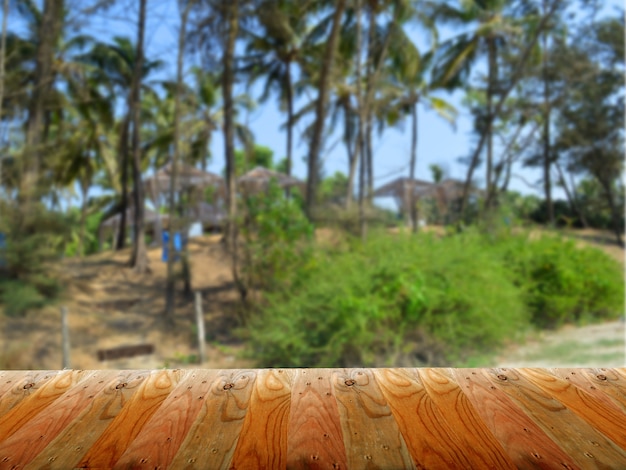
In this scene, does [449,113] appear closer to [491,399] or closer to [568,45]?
[568,45]

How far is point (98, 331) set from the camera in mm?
13562

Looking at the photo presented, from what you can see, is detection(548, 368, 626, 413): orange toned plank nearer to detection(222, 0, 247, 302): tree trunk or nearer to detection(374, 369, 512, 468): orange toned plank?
detection(374, 369, 512, 468): orange toned plank

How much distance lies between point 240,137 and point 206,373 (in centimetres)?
2018

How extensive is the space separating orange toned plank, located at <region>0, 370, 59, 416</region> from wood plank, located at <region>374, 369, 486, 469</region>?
46.7 inches

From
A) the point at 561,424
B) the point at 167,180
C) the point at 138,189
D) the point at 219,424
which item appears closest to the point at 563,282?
the point at 561,424

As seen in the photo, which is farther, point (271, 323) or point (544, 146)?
point (544, 146)

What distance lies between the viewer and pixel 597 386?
185 cm

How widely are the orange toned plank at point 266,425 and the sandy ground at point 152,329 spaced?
7.17m

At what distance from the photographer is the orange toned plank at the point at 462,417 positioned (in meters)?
1.40

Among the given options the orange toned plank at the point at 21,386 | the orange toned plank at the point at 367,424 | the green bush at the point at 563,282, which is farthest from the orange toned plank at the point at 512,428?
the green bush at the point at 563,282

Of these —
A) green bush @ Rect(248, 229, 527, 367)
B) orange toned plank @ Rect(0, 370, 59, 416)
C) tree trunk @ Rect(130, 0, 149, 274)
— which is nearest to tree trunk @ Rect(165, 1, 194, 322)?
tree trunk @ Rect(130, 0, 149, 274)

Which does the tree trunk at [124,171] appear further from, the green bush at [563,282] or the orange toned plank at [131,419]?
the orange toned plank at [131,419]

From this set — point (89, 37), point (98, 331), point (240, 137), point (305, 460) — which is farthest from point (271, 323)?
point (89, 37)

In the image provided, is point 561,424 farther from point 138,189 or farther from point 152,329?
point 138,189
